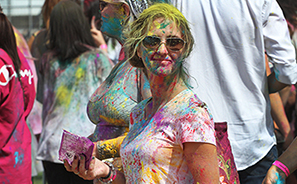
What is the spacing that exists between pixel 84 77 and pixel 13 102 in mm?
849

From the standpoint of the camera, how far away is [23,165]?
10.9 ft

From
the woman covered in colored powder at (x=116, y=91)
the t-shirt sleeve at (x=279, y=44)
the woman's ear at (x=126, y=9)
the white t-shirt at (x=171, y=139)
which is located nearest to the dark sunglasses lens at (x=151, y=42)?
the white t-shirt at (x=171, y=139)

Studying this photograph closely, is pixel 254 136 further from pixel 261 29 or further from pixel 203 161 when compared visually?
pixel 203 161

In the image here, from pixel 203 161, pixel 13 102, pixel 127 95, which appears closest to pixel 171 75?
pixel 203 161

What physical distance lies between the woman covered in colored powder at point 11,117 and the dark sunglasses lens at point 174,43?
5.60 ft

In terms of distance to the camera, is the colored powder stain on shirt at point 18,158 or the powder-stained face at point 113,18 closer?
the powder-stained face at point 113,18

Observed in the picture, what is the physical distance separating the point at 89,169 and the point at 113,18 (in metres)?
1.11

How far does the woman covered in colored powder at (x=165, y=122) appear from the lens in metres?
Answer: 1.67

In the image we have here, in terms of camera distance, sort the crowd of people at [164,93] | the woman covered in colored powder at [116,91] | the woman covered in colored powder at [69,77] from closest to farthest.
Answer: the crowd of people at [164,93] → the woman covered in colored powder at [116,91] → the woman covered in colored powder at [69,77]

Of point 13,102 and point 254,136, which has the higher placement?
point 254,136

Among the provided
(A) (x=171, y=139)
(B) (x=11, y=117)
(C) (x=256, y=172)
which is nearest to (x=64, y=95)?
(B) (x=11, y=117)

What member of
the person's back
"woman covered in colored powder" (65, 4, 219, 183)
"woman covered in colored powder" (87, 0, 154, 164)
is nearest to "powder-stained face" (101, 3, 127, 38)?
"woman covered in colored powder" (87, 0, 154, 164)

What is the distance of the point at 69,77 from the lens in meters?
3.95

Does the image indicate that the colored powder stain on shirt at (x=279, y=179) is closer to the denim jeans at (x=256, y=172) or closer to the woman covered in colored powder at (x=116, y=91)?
the denim jeans at (x=256, y=172)
